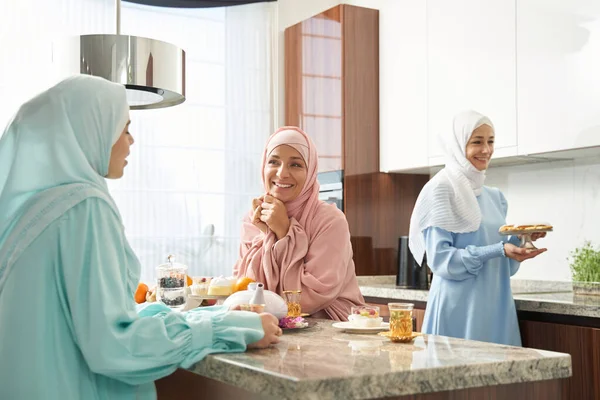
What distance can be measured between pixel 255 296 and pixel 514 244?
5.07 ft

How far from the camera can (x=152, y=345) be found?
1631 mm

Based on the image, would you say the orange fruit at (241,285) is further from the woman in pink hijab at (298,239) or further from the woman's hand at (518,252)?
the woman's hand at (518,252)

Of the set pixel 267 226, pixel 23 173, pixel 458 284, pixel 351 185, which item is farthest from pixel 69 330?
pixel 351 185

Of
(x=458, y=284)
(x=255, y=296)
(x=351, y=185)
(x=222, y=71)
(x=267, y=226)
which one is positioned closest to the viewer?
(x=255, y=296)

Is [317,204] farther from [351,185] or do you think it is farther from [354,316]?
[351,185]

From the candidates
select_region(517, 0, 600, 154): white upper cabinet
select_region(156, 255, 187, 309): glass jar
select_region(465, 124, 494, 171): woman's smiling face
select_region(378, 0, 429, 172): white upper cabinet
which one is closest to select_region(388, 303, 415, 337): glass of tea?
select_region(156, 255, 187, 309): glass jar

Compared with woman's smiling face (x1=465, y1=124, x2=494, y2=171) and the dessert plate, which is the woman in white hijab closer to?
woman's smiling face (x1=465, y1=124, x2=494, y2=171)

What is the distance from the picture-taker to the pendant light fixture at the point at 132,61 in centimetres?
228

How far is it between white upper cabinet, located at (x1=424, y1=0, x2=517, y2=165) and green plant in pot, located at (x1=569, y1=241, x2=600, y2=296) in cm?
63

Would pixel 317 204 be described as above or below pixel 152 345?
above

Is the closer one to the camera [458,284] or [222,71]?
[458,284]

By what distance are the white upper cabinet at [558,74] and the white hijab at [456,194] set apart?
0.41m

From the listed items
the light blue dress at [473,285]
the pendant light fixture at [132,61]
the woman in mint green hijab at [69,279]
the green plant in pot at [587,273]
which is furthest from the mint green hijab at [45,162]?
the green plant in pot at [587,273]

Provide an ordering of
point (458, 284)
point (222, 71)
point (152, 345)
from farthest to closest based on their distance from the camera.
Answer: point (222, 71), point (458, 284), point (152, 345)
